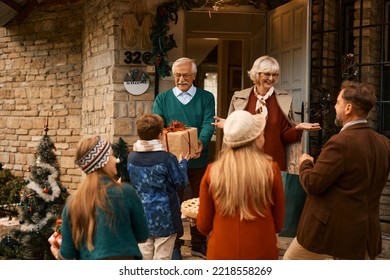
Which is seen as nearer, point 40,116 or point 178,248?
point 178,248

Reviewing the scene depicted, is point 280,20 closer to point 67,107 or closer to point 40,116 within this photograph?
point 67,107

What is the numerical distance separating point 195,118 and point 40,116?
4.75 m

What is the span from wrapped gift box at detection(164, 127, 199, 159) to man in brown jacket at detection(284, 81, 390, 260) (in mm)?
1200

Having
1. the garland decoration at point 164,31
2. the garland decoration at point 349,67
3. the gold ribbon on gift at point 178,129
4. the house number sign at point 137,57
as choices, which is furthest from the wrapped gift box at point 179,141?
the house number sign at point 137,57

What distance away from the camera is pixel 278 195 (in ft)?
10.1

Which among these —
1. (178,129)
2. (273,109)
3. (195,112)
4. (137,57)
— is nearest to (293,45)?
(137,57)

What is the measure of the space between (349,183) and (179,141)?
4.81 feet

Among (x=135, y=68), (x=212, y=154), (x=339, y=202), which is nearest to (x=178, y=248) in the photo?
(x=339, y=202)

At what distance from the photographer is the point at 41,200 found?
5.63 meters

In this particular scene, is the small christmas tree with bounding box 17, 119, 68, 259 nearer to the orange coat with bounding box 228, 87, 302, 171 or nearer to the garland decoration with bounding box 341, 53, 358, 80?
the orange coat with bounding box 228, 87, 302, 171

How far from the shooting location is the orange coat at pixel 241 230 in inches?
119

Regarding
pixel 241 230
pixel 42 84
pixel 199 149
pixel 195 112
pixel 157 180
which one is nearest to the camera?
pixel 241 230

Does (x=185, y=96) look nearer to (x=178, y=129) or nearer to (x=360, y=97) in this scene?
(x=178, y=129)

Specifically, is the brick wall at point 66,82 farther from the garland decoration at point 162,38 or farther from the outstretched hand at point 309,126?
the outstretched hand at point 309,126
